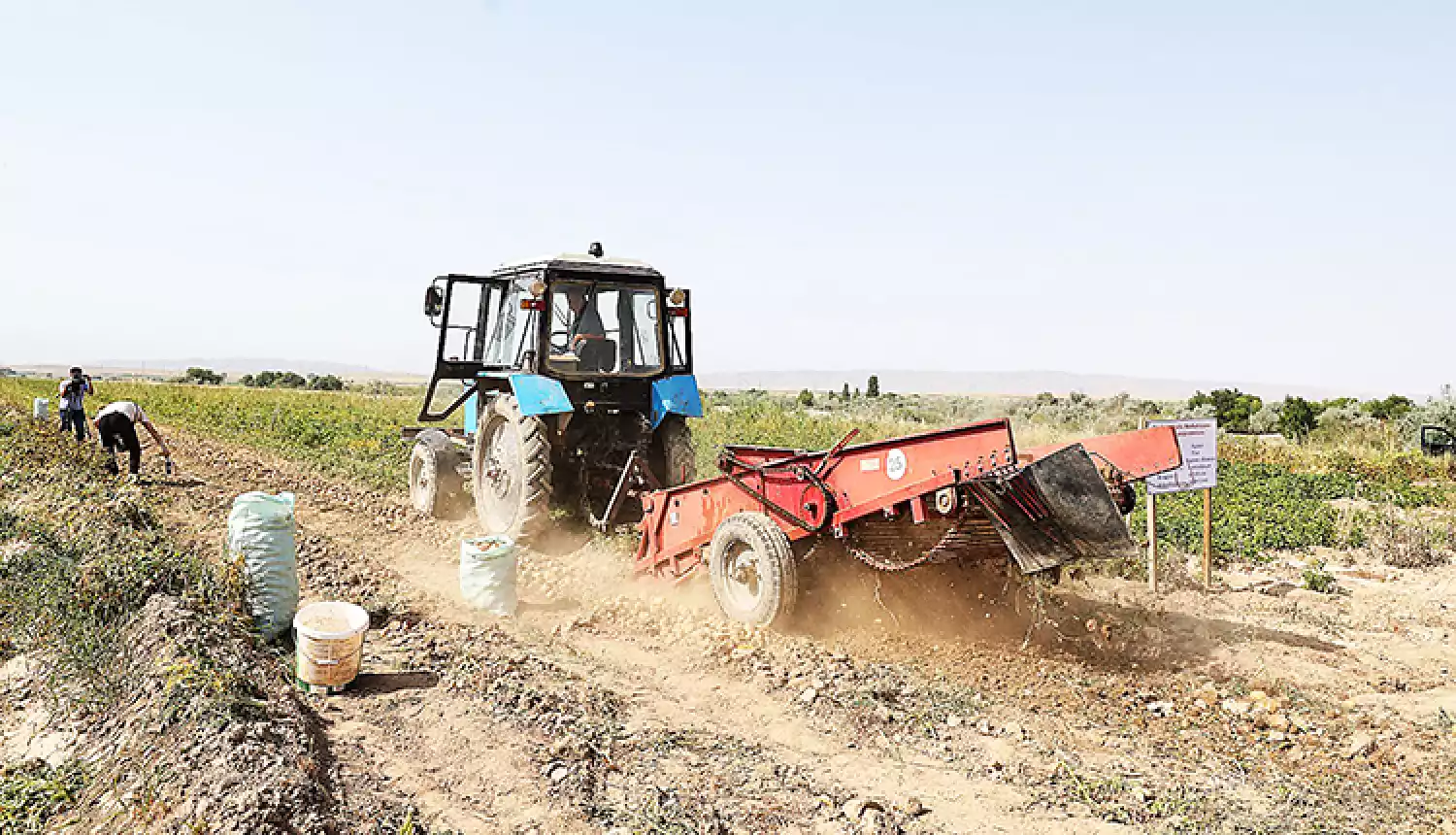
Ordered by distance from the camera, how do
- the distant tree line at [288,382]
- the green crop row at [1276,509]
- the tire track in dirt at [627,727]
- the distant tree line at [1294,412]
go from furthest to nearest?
the distant tree line at [288,382] < the distant tree line at [1294,412] < the green crop row at [1276,509] < the tire track in dirt at [627,727]

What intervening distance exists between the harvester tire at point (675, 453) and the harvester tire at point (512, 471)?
41.2 inches

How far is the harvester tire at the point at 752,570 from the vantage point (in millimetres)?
5430

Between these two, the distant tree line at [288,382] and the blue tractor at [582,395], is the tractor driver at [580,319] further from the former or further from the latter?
the distant tree line at [288,382]

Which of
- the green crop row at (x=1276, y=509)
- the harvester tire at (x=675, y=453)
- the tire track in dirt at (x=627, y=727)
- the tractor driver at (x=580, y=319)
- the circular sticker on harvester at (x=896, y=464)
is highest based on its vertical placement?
the tractor driver at (x=580, y=319)

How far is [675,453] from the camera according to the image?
816 centimetres

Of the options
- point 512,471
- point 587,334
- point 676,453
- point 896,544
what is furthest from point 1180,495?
point 512,471

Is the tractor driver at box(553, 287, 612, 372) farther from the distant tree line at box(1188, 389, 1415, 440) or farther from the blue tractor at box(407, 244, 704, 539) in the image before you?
the distant tree line at box(1188, 389, 1415, 440)

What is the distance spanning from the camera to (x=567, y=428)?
26.4 ft

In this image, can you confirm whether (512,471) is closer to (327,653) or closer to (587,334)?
(587,334)

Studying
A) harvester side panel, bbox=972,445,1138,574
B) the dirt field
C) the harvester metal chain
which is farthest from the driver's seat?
harvester side panel, bbox=972,445,1138,574

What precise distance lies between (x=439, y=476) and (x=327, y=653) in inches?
196

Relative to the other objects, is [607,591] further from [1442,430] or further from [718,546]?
[1442,430]

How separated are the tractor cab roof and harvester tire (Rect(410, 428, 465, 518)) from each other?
222cm

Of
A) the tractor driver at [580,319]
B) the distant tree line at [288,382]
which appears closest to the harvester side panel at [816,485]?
the tractor driver at [580,319]
